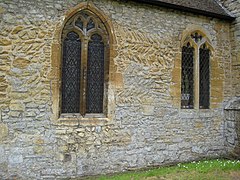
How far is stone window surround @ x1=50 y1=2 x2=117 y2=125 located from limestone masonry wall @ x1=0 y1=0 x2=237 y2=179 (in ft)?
0.11

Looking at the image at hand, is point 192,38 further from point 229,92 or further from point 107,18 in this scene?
point 107,18

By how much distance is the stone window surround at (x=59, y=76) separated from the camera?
5891 mm

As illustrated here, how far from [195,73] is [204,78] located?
48 centimetres

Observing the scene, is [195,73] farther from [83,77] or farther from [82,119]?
[82,119]

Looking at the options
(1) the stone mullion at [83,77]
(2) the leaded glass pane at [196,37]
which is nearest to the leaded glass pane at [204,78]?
(2) the leaded glass pane at [196,37]

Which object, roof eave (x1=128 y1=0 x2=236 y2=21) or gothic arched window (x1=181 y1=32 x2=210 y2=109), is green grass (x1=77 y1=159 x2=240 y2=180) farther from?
roof eave (x1=128 y1=0 x2=236 y2=21)

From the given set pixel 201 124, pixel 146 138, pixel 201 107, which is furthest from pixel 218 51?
pixel 146 138

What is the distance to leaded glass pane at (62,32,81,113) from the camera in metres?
6.18

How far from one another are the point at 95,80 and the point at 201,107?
357 centimetres

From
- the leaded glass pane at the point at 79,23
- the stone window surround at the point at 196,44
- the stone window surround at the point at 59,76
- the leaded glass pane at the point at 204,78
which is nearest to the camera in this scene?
the stone window surround at the point at 59,76

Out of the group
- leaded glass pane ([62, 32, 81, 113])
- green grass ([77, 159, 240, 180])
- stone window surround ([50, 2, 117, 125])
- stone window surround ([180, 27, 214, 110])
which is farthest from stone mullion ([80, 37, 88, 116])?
stone window surround ([180, 27, 214, 110])

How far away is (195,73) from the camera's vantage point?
7.81 metres

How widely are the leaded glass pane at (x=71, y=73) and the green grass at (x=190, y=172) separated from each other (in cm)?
182

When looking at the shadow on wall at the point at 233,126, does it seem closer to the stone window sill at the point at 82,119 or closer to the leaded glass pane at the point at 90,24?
the stone window sill at the point at 82,119
